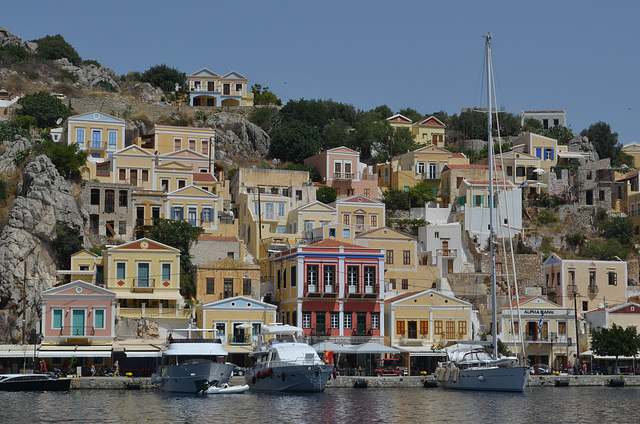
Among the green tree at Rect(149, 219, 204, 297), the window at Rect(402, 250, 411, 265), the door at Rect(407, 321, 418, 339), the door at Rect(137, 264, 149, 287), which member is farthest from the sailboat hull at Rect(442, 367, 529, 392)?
the door at Rect(137, 264, 149, 287)

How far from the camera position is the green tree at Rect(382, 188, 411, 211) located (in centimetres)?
9712

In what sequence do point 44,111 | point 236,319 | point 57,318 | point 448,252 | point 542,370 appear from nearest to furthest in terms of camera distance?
point 57,318 → point 542,370 → point 236,319 → point 448,252 → point 44,111

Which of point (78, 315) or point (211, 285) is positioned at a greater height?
point (211, 285)

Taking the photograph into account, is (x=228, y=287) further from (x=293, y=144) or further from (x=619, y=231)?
(x=619, y=231)

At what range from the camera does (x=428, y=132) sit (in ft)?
397

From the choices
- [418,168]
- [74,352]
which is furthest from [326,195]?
[74,352]

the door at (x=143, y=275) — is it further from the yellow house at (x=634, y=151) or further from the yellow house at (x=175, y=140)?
the yellow house at (x=634, y=151)

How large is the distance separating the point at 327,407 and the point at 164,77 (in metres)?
90.4

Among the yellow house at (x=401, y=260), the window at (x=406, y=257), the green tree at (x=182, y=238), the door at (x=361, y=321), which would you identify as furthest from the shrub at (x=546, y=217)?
the green tree at (x=182, y=238)

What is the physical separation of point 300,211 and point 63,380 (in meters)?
33.7

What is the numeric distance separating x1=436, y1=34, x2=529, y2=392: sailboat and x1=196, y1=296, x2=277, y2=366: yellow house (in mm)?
13672

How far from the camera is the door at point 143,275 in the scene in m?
69.6

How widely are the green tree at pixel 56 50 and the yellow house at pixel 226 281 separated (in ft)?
235

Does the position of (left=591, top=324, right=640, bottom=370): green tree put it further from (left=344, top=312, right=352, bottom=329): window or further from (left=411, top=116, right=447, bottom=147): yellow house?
(left=411, top=116, right=447, bottom=147): yellow house
